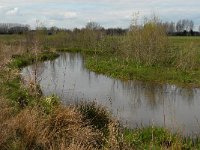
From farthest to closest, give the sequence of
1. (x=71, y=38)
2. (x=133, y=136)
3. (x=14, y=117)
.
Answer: (x=71, y=38) < (x=133, y=136) < (x=14, y=117)

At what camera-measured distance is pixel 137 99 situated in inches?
790

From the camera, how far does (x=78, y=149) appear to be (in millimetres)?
7746

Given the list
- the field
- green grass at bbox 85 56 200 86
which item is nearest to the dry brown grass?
the field

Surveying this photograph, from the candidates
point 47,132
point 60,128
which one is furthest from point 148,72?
point 47,132

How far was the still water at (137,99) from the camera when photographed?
14555 mm

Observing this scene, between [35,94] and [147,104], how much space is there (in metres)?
6.94

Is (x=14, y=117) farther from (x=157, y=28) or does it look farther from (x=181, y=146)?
(x=157, y=28)

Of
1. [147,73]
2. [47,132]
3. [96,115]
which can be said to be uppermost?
[47,132]

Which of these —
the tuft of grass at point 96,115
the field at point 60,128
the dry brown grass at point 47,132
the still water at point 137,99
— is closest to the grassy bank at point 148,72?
the still water at point 137,99

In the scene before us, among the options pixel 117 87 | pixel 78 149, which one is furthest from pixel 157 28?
pixel 78 149

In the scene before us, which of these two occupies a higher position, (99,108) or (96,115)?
(99,108)

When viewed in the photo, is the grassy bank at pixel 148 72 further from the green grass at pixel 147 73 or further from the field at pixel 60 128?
the field at pixel 60 128

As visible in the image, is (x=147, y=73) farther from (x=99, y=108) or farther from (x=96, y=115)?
(x=96, y=115)

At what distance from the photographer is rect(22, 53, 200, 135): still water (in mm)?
14555
